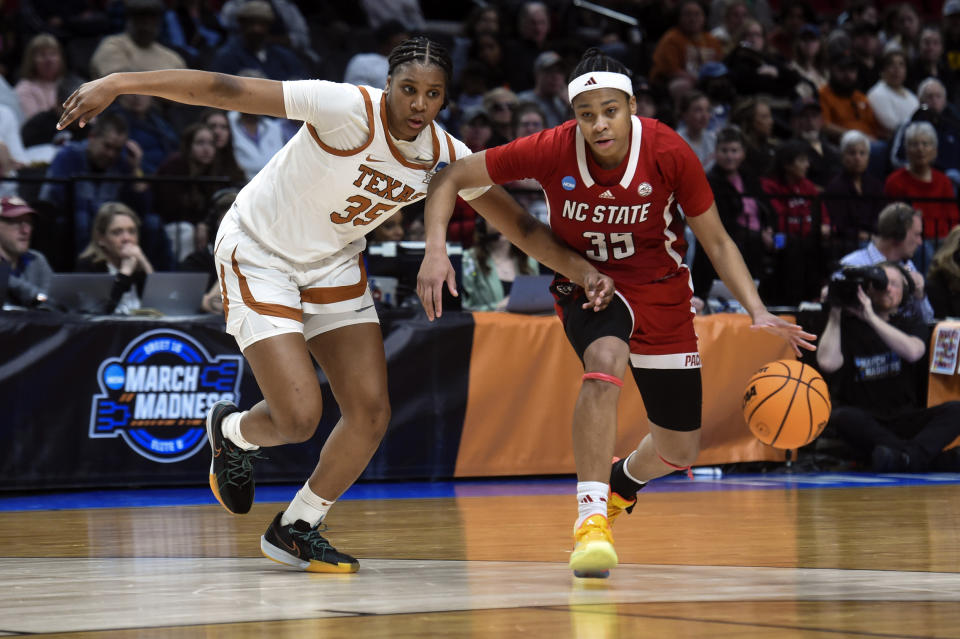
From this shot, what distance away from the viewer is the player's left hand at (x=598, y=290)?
4703mm

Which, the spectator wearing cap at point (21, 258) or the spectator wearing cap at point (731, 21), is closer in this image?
the spectator wearing cap at point (21, 258)

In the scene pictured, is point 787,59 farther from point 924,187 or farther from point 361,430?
point 361,430

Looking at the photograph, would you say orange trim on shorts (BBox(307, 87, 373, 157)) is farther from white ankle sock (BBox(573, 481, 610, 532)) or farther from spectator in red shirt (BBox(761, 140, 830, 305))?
spectator in red shirt (BBox(761, 140, 830, 305))

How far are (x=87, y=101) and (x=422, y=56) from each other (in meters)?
1.16

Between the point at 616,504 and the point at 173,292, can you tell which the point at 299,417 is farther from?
the point at 173,292

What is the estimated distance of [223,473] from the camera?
5055mm

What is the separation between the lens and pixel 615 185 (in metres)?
4.73

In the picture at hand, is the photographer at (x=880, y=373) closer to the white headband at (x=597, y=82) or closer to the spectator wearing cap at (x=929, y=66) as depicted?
the white headband at (x=597, y=82)

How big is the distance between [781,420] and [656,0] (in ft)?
31.9

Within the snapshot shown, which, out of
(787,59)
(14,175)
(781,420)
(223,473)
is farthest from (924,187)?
(223,473)

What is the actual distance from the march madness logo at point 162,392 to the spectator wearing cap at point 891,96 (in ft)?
28.3

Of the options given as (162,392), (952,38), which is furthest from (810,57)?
(162,392)

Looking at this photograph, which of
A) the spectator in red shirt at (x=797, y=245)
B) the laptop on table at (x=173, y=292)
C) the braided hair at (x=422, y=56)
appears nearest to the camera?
the braided hair at (x=422, y=56)

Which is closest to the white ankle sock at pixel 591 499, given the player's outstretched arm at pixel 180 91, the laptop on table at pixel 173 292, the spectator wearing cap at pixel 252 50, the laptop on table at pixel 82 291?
the player's outstretched arm at pixel 180 91
